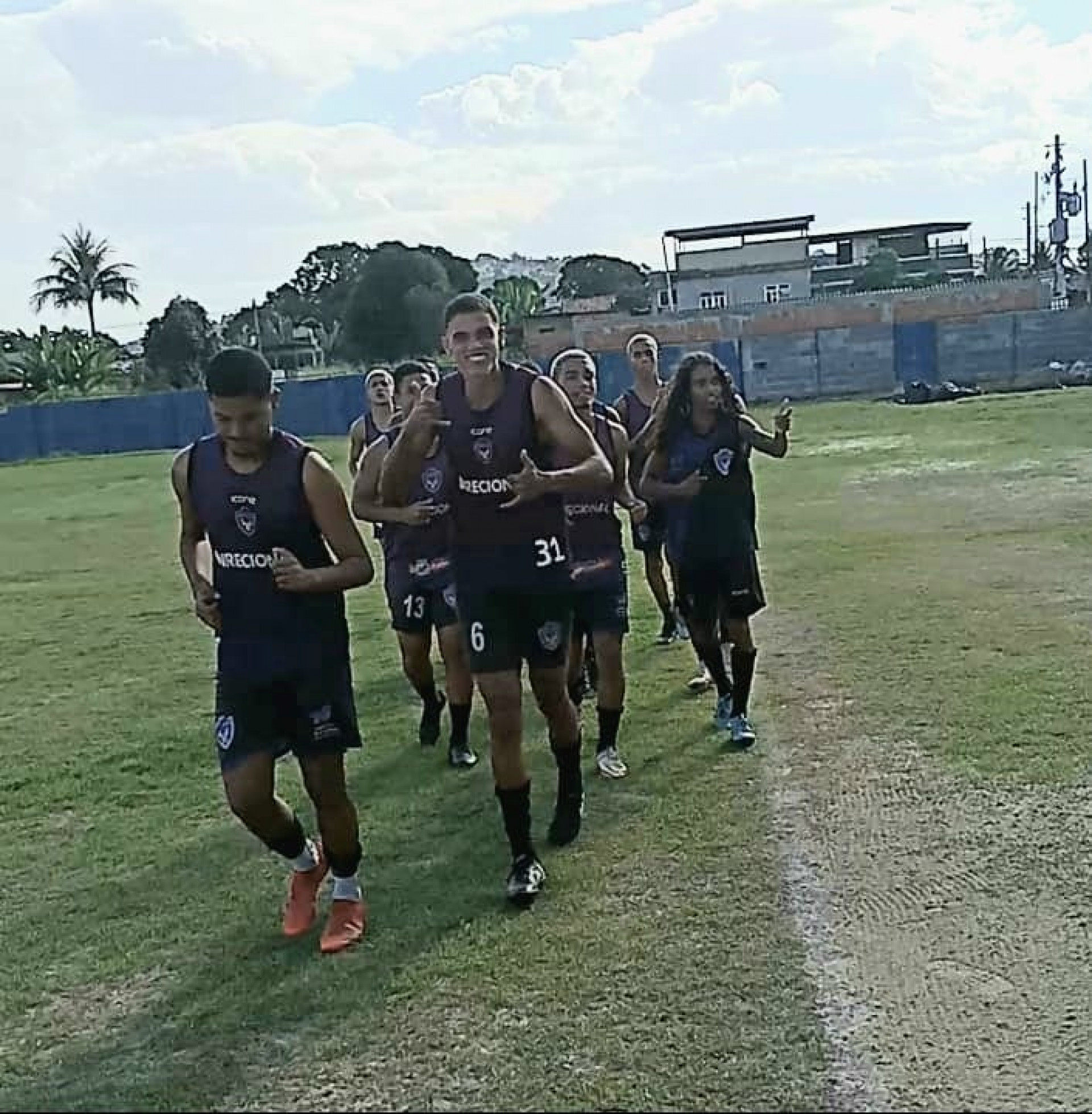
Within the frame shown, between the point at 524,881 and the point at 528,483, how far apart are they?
1399 millimetres

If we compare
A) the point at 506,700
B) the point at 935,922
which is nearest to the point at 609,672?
the point at 506,700

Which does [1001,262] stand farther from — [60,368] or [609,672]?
[609,672]

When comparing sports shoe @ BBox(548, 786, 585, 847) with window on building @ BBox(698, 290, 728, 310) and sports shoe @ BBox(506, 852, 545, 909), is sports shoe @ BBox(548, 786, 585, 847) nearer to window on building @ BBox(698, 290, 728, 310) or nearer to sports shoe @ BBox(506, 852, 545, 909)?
sports shoe @ BBox(506, 852, 545, 909)

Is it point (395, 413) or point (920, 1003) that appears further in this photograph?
point (395, 413)

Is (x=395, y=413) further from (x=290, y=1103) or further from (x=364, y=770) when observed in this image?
(x=290, y=1103)

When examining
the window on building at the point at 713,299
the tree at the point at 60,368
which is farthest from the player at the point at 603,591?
the window on building at the point at 713,299

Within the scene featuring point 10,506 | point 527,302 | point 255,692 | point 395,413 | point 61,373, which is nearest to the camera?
point 255,692

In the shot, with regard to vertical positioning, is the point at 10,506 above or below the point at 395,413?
below

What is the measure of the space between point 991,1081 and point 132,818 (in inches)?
170

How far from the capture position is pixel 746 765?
7496mm

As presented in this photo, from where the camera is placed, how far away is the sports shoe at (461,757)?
7.74 m

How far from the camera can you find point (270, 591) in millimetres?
5184

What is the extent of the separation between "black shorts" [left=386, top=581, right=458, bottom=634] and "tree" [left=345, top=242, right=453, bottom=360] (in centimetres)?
5454

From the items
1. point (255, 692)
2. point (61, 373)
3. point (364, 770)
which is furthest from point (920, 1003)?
point (61, 373)
